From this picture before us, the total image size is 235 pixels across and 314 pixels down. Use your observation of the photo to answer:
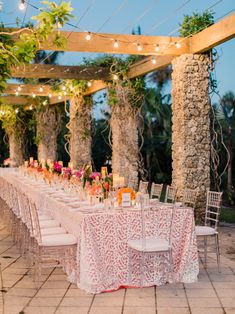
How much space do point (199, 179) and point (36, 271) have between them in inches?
143

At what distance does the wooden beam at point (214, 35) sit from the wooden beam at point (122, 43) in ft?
0.58

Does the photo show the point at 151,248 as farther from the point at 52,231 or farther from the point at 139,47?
the point at 139,47

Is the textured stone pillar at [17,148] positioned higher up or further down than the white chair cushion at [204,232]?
higher up

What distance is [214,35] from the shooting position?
690cm

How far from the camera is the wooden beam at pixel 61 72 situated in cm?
999

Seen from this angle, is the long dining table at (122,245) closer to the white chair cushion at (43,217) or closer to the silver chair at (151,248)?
the silver chair at (151,248)

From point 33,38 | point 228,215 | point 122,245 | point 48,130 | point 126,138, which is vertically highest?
point 33,38

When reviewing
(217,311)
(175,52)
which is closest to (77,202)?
(217,311)

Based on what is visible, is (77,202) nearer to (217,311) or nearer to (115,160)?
(217,311)

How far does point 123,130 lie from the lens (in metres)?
10.3

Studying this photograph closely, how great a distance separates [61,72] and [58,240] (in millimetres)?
5973

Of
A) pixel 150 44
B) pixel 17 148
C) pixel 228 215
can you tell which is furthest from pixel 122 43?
pixel 17 148

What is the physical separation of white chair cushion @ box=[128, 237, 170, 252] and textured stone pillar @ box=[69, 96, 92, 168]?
8267mm

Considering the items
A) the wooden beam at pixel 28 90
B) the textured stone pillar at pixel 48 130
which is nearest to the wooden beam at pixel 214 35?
the wooden beam at pixel 28 90
